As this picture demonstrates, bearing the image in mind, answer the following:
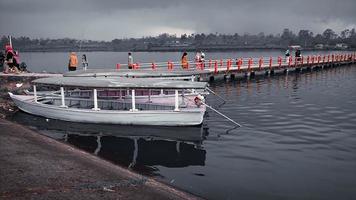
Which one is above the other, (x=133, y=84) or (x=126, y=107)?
(x=133, y=84)

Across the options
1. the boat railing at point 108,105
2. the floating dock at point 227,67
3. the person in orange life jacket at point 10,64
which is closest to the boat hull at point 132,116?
the boat railing at point 108,105

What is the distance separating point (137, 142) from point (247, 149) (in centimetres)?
575

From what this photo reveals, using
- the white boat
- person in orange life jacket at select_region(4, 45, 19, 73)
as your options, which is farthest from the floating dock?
the white boat

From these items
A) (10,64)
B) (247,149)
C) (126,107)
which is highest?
(10,64)

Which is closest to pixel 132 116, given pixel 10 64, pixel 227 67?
pixel 10 64

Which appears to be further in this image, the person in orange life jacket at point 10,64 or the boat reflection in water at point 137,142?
the person in orange life jacket at point 10,64

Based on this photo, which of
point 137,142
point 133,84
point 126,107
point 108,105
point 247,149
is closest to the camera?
point 247,149

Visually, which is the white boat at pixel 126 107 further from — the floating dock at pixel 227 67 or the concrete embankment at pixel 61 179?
the concrete embankment at pixel 61 179

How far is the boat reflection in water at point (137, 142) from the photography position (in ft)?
50.1

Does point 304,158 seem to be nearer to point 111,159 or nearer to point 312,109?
point 111,159

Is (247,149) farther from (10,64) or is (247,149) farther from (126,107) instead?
(10,64)

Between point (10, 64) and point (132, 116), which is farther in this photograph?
point (10, 64)

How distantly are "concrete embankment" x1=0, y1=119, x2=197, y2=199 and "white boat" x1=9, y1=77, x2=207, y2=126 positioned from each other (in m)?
6.76

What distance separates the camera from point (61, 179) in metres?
10.1
